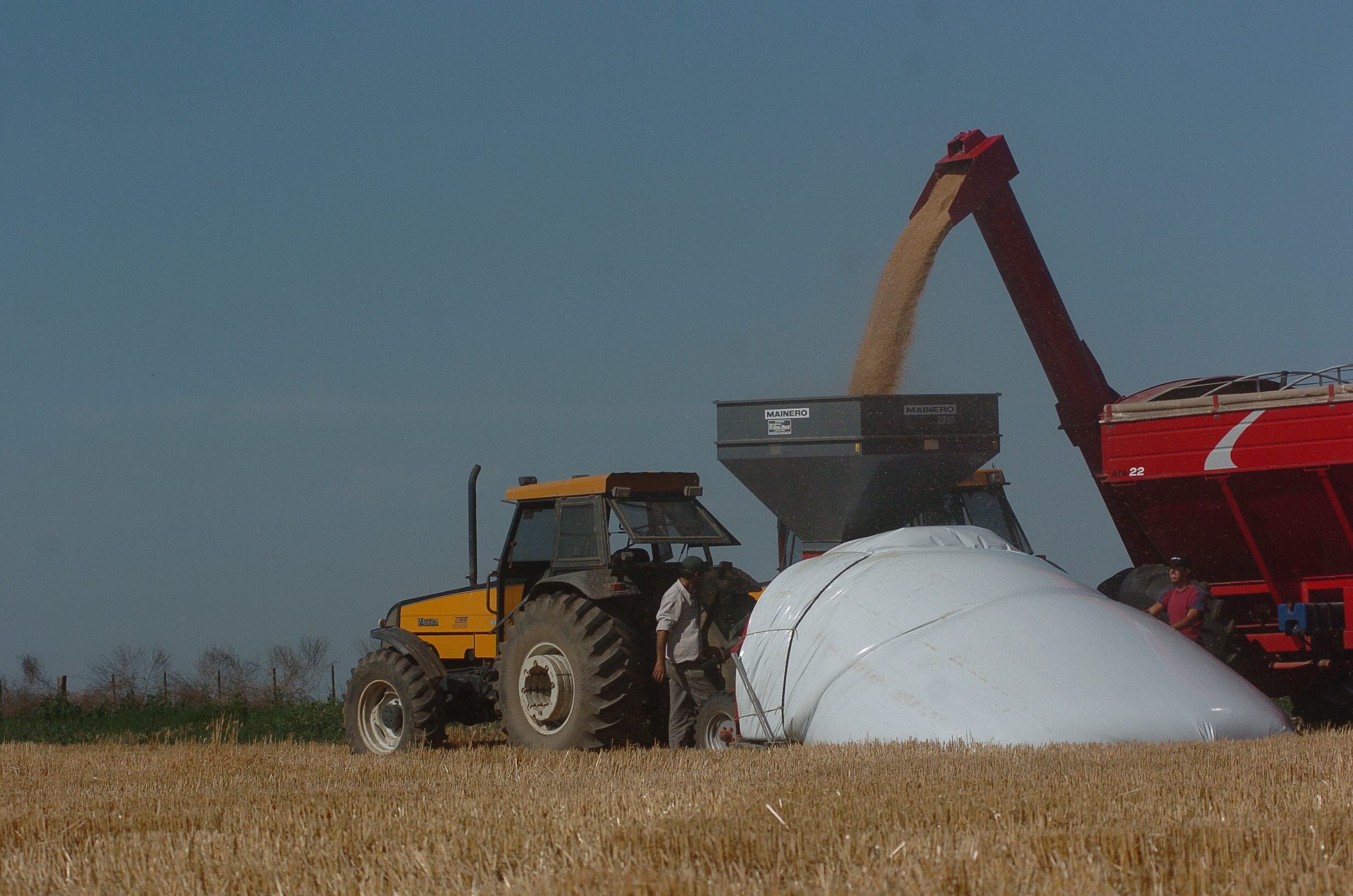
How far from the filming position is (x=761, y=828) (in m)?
4.86

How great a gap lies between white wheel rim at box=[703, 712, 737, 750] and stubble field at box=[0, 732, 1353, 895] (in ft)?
4.79

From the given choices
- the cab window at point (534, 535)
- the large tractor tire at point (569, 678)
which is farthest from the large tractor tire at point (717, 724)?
the cab window at point (534, 535)

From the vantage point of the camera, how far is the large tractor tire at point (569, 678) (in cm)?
986

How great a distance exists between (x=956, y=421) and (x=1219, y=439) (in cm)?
271

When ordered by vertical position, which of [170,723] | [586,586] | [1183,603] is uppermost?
[586,586]

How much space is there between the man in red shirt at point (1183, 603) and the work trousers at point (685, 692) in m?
3.85

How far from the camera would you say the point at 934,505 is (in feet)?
46.4

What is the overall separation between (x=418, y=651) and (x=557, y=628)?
207 centimetres

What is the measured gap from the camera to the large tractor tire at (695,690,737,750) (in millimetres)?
9609

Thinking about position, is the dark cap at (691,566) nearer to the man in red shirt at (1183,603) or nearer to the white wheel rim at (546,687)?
the white wheel rim at (546,687)

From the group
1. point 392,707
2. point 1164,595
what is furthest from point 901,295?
point 392,707

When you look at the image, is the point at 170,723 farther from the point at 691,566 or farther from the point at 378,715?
the point at 691,566

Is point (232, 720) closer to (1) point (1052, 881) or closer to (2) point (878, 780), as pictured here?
(2) point (878, 780)

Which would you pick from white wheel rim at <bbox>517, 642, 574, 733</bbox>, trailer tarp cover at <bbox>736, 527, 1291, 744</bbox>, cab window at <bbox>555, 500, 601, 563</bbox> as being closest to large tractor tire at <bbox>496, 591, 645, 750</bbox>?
white wheel rim at <bbox>517, 642, 574, 733</bbox>
